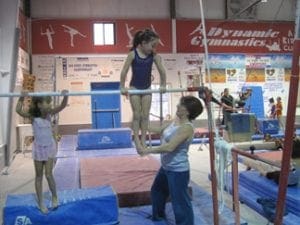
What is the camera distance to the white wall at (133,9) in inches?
514

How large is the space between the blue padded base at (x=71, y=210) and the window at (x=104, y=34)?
30.8 ft

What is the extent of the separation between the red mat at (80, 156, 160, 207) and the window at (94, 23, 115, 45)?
6.70 m

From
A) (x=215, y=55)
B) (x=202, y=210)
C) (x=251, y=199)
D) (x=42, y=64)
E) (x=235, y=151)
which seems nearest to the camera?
(x=235, y=151)

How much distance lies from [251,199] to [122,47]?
8794mm

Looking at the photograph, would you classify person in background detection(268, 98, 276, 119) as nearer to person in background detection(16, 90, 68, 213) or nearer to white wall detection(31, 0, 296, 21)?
white wall detection(31, 0, 296, 21)

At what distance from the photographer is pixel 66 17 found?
13.1 m

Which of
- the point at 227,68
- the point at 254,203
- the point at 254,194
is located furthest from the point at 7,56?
the point at 227,68

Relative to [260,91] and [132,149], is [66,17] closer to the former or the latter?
[132,149]

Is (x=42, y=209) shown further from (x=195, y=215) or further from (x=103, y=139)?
(x=103, y=139)

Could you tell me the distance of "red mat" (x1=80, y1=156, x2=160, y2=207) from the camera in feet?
16.0

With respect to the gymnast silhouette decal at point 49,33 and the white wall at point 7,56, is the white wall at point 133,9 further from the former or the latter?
the white wall at point 7,56

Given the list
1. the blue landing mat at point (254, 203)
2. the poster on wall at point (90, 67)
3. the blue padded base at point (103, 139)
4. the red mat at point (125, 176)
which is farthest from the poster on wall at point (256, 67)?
the blue landing mat at point (254, 203)

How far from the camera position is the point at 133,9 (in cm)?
1345

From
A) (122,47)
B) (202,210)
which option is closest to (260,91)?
(122,47)
